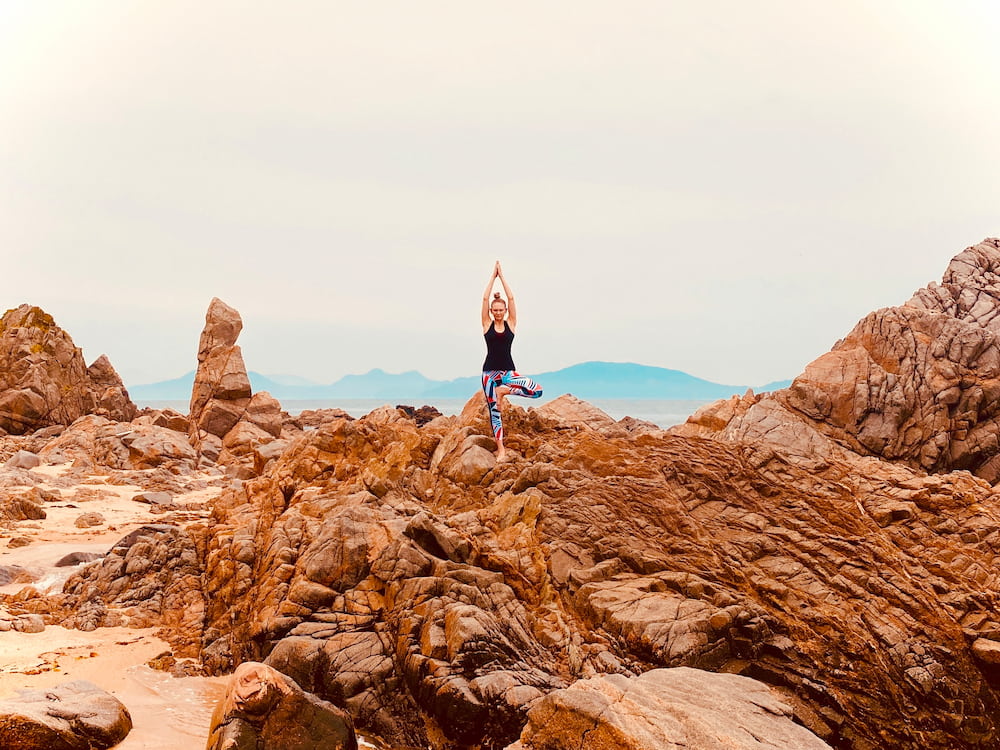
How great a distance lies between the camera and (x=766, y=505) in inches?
463

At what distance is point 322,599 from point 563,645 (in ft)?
11.6

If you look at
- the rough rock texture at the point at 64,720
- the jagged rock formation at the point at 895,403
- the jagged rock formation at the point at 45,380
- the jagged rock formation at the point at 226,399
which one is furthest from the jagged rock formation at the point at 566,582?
the jagged rock formation at the point at 45,380

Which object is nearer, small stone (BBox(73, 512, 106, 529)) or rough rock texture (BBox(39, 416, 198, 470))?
small stone (BBox(73, 512, 106, 529))

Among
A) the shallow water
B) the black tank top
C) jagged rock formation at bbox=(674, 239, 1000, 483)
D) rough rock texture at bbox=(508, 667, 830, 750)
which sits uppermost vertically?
the black tank top

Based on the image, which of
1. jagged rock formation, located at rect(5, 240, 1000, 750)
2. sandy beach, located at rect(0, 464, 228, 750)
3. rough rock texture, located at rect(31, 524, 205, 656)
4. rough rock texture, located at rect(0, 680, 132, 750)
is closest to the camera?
rough rock texture, located at rect(0, 680, 132, 750)

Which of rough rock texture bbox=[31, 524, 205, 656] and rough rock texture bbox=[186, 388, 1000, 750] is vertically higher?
rough rock texture bbox=[186, 388, 1000, 750]

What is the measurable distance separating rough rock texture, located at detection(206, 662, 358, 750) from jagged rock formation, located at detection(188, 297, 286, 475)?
36326 millimetres

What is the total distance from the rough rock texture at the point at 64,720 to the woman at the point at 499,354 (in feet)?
25.6

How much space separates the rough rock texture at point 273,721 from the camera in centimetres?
750

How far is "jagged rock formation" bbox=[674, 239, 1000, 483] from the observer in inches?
943

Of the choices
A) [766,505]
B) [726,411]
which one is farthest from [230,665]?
[726,411]

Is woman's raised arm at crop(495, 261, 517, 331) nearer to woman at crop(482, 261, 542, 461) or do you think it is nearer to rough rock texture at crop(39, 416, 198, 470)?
woman at crop(482, 261, 542, 461)

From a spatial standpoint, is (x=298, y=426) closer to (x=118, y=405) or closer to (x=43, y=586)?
(x=118, y=405)

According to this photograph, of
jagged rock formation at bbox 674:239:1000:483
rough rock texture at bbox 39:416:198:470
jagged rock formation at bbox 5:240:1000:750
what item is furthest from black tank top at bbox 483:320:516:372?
rough rock texture at bbox 39:416:198:470
